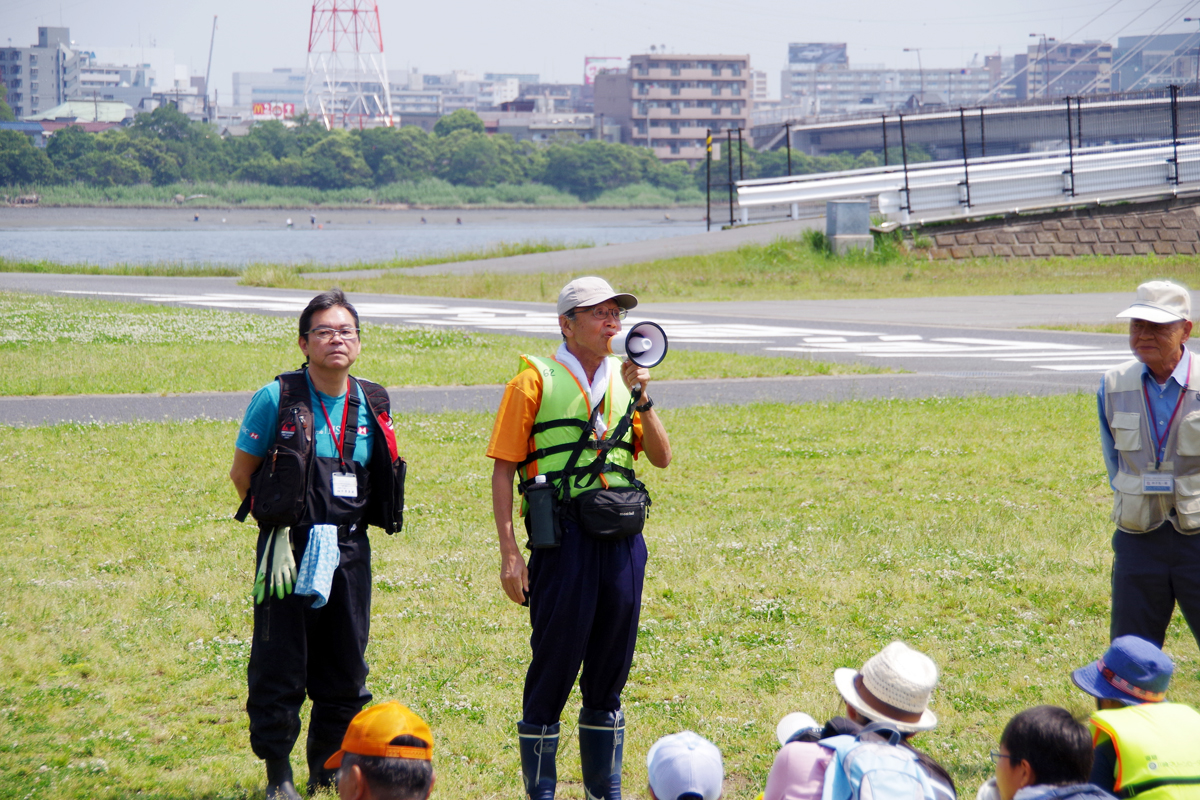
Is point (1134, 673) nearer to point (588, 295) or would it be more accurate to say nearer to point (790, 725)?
point (790, 725)

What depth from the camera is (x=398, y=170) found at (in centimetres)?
14788

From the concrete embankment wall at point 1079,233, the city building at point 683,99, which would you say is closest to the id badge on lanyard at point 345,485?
the concrete embankment wall at point 1079,233

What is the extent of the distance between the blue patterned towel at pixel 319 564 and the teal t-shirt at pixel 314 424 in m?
0.32

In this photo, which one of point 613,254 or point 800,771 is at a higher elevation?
point 613,254

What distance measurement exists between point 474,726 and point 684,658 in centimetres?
139

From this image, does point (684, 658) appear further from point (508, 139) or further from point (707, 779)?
point (508, 139)

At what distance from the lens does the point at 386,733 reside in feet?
10.4

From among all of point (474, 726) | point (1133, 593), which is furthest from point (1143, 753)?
point (474, 726)

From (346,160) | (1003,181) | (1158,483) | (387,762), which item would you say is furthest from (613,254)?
(346,160)

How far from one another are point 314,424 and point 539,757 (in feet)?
5.19

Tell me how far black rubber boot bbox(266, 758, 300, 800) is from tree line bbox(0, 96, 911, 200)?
127960 mm

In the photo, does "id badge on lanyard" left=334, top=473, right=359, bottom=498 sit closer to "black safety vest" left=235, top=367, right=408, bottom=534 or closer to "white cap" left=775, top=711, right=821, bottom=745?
"black safety vest" left=235, top=367, right=408, bottom=534

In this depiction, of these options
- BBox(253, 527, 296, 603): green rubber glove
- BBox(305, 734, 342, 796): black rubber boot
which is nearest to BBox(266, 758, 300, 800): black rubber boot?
BBox(305, 734, 342, 796): black rubber boot

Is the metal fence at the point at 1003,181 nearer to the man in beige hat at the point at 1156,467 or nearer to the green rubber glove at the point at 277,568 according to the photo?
the man in beige hat at the point at 1156,467
